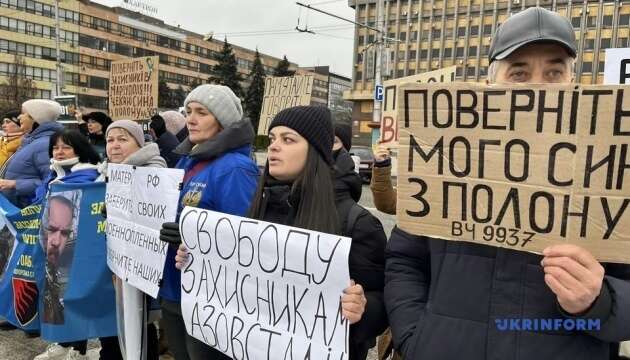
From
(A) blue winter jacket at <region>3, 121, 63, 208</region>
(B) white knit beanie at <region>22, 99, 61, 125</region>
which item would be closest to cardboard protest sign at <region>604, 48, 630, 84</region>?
(A) blue winter jacket at <region>3, 121, 63, 208</region>

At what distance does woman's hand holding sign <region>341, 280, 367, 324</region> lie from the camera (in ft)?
5.87

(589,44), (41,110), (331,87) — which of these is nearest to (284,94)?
(41,110)

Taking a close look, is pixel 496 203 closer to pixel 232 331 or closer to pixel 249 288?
pixel 249 288

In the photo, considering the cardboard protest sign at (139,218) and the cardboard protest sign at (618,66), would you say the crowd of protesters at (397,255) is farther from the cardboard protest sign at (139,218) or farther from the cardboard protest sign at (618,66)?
the cardboard protest sign at (618,66)

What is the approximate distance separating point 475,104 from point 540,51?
0.28m

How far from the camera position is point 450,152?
5.01ft

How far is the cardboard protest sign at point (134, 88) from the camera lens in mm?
7402

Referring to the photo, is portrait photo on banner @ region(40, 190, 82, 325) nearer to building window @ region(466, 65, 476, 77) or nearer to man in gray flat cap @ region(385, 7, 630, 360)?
man in gray flat cap @ region(385, 7, 630, 360)

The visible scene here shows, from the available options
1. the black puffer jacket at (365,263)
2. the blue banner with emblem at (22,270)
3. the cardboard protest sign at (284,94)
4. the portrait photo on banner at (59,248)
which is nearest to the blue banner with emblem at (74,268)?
the portrait photo on banner at (59,248)

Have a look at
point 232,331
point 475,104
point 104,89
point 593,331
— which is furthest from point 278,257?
point 104,89

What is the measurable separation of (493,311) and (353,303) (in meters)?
0.51

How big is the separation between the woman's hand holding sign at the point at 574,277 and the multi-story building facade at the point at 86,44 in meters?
60.4

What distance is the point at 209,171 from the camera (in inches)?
104

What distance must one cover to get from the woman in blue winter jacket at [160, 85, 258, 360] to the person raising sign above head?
11.6 inches
